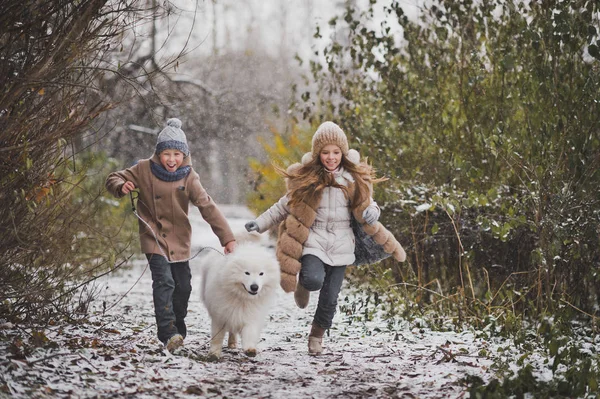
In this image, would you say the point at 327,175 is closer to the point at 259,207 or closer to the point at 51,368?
the point at 51,368

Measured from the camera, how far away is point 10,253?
215 inches

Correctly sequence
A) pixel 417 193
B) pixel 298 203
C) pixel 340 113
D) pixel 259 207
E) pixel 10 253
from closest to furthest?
pixel 10 253
pixel 298 203
pixel 417 193
pixel 340 113
pixel 259 207

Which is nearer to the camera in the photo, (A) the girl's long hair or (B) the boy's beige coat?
(B) the boy's beige coat

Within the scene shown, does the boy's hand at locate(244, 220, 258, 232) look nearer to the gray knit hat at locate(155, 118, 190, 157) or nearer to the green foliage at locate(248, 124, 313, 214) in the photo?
the gray knit hat at locate(155, 118, 190, 157)

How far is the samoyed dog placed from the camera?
5566 mm

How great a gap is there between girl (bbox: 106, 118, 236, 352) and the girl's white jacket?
565 mm

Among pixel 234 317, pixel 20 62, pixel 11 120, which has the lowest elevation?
pixel 234 317

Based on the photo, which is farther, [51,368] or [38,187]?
[38,187]

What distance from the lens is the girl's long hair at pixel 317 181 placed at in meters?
6.06

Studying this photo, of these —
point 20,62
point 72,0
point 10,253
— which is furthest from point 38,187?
point 72,0

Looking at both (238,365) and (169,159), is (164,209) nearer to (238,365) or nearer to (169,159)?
(169,159)

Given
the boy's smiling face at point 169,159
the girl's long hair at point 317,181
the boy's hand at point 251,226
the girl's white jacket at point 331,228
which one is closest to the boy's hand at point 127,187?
the boy's smiling face at point 169,159

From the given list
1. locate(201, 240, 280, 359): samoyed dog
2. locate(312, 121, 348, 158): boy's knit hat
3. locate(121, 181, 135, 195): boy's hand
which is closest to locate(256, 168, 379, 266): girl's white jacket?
locate(312, 121, 348, 158): boy's knit hat

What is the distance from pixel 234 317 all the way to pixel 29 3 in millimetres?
2639
